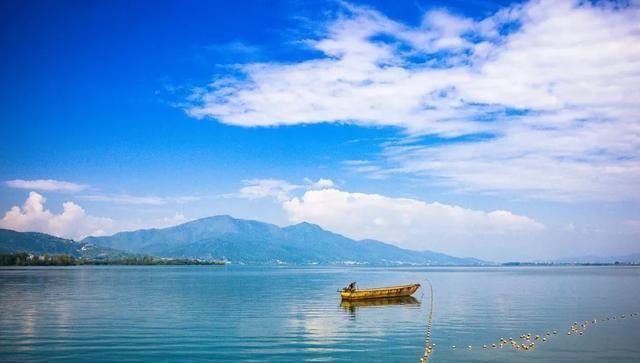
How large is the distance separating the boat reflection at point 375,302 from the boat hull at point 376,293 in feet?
1.72

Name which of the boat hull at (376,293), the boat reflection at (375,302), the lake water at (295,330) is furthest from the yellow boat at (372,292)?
the lake water at (295,330)

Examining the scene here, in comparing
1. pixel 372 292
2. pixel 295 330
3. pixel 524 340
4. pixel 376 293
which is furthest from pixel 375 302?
pixel 524 340

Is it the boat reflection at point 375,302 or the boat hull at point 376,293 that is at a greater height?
the boat hull at point 376,293

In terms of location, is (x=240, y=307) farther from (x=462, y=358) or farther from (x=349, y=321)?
(x=462, y=358)

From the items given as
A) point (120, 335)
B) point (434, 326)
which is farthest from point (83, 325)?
point (434, 326)

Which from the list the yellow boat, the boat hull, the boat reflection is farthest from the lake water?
the yellow boat

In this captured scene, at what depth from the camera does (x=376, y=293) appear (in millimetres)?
82688

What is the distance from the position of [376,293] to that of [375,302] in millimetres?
2451

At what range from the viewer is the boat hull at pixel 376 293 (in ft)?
259

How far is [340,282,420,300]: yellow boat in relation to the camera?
78.9 meters

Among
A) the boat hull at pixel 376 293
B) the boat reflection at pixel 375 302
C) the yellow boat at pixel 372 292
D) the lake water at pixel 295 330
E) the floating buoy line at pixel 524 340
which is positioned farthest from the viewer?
the yellow boat at pixel 372 292

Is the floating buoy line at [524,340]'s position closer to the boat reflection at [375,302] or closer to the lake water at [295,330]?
the lake water at [295,330]

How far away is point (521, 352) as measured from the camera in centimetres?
3878

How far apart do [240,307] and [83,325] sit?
23.6 metres
